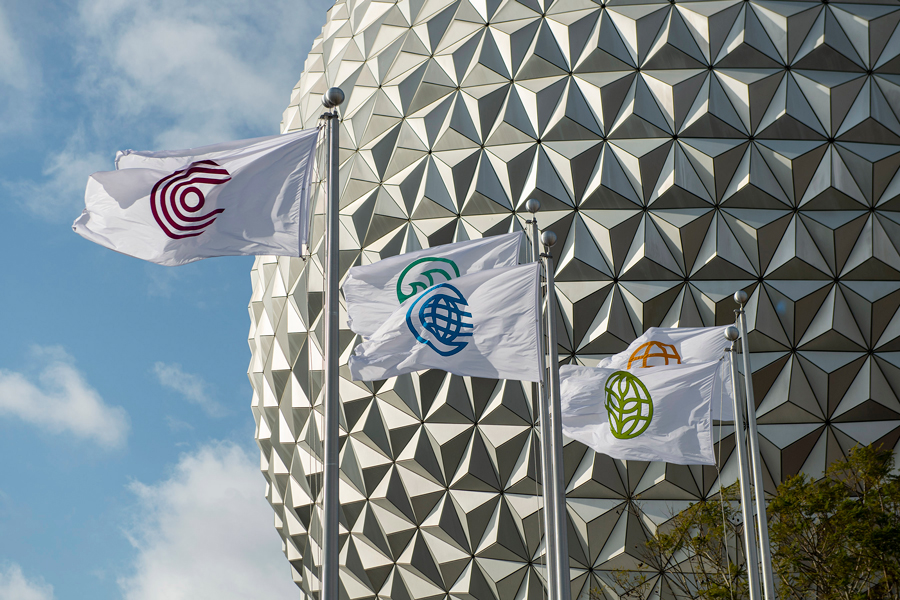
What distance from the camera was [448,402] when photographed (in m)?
22.9

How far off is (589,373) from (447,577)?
10.5 metres

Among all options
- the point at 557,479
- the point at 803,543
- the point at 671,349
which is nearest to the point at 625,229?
the point at 671,349

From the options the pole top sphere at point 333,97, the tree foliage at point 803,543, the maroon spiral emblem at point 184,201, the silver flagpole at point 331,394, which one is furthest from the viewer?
the tree foliage at point 803,543

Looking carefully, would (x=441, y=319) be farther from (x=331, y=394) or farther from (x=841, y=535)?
(x=841, y=535)

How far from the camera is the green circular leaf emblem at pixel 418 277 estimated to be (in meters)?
12.0

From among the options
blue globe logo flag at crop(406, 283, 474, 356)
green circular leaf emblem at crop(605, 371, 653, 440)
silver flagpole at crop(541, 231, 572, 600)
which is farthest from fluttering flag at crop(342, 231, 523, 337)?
green circular leaf emblem at crop(605, 371, 653, 440)

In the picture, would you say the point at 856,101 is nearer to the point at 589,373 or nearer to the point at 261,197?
the point at 589,373

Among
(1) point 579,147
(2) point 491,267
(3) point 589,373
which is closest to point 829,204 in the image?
(1) point 579,147

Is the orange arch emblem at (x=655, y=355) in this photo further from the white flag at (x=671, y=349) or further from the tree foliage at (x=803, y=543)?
the tree foliage at (x=803, y=543)

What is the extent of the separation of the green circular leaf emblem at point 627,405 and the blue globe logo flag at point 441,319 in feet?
13.8

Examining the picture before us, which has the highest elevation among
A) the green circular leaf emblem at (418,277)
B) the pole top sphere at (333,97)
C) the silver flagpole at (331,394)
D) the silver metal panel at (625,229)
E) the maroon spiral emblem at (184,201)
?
the silver metal panel at (625,229)

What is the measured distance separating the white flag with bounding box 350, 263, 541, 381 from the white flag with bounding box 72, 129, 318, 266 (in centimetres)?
186

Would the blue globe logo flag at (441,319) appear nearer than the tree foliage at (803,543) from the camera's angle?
Yes

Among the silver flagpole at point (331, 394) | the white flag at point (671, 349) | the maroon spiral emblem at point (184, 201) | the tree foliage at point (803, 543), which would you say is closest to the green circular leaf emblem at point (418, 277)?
the silver flagpole at point (331, 394)
